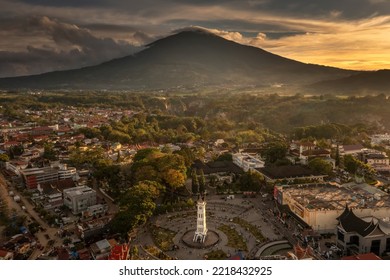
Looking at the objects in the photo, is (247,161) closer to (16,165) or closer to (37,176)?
(37,176)

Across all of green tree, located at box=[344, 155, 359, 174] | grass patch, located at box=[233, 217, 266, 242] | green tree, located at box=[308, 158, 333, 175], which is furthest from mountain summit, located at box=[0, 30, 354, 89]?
green tree, located at box=[344, 155, 359, 174]

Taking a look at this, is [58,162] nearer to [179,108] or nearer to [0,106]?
[0,106]

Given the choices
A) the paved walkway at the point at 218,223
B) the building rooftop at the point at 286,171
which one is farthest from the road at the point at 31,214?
the building rooftop at the point at 286,171

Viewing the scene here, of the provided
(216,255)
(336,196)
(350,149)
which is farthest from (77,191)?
(350,149)

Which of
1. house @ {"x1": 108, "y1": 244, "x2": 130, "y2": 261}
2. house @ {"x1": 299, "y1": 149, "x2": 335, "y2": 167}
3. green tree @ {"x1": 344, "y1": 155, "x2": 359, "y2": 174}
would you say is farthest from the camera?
house @ {"x1": 299, "y1": 149, "x2": 335, "y2": 167}

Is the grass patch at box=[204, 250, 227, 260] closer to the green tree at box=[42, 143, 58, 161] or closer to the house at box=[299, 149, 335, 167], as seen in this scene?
the house at box=[299, 149, 335, 167]

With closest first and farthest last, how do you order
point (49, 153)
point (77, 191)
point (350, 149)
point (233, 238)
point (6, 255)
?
point (6, 255)
point (233, 238)
point (77, 191)
point (350, 149)
point (49, 153)

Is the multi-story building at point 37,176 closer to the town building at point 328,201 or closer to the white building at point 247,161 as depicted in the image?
the white building at point 247,161
